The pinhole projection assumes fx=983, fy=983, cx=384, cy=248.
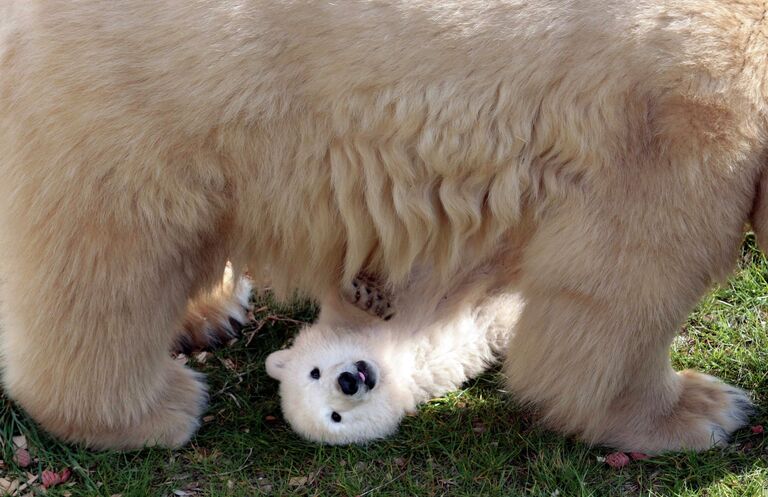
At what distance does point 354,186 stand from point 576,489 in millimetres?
1323

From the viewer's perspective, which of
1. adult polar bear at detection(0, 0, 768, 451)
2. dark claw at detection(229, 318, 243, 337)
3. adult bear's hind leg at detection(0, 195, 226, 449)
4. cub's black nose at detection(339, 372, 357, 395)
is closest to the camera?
adult polar bear at detection(0, 0, 768, 451)

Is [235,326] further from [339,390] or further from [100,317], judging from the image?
[100,317]

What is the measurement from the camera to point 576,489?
11.4 ft

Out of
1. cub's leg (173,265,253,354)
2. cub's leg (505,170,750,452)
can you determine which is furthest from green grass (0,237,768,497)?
cub's leg (173,265,253,354)

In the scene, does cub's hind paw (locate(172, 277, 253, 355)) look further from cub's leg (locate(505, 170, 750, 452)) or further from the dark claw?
cub's leg (locate(505, 170, 750, 452))

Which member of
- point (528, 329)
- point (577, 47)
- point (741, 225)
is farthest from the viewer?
point (528, 329)

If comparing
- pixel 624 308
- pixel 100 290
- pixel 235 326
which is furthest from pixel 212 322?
pixel 624 308

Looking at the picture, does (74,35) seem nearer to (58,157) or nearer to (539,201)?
(58,157)

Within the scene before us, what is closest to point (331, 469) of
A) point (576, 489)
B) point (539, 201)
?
point (576, 489)

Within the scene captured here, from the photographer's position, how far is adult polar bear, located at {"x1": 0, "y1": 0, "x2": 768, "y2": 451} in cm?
311

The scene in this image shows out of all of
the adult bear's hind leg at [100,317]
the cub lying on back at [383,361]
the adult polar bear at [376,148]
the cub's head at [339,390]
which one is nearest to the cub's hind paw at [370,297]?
the cub lying on back at [383,361]

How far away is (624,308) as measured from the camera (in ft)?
10.9

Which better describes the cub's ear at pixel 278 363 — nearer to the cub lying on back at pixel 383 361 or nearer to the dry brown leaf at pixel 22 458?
the cub lying on back at pixel 383 361

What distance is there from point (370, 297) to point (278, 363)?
1.53 feet
